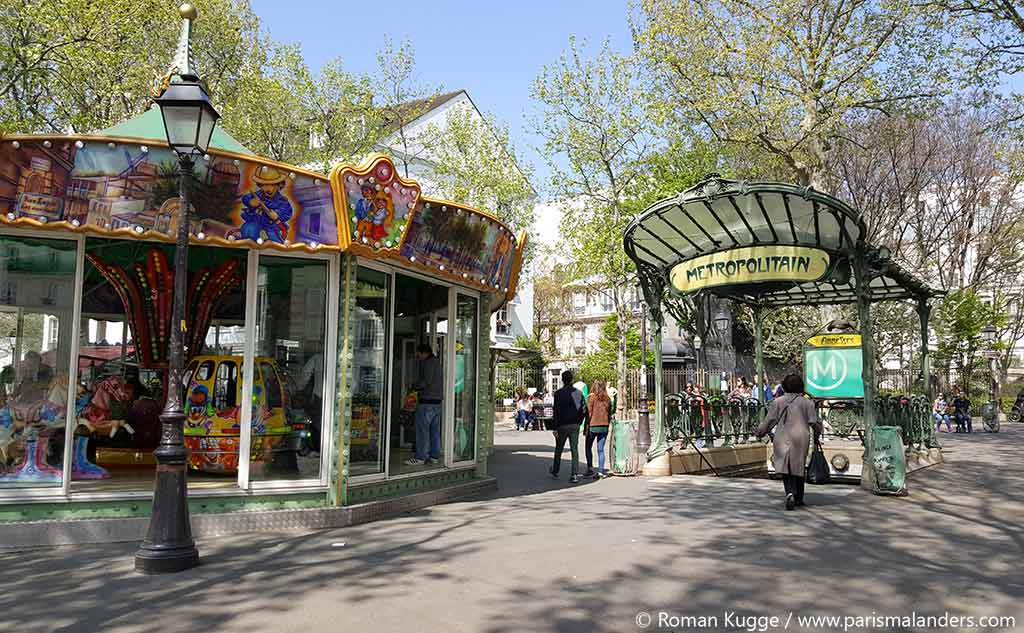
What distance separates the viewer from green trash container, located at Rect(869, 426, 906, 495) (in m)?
10.5

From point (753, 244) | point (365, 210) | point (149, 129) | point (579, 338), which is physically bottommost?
point (365, 210)

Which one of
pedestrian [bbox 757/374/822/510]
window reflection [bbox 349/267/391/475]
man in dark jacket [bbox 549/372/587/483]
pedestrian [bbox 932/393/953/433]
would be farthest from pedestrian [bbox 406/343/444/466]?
pedestrian [bbox 932/393/953/433]

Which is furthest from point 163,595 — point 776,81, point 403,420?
point 776,81

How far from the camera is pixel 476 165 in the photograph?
3106 centimetres

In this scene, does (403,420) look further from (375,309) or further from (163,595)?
(163,595)

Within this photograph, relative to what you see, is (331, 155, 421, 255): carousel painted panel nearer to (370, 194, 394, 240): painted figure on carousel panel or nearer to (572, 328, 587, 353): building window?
(370, 194, 394, 240): painted figure on carousel panel

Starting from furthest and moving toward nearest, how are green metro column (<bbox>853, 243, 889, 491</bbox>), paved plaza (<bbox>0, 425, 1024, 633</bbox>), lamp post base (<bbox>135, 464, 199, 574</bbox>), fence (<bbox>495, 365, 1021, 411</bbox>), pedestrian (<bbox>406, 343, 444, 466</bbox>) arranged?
fence (<bbox>495, 365, 1021, 411</bbox>) < green metro column (<bbox>853, 243, 889, 491</bbox>) < pedestrian (<bbox>406, 343, 444, 466</bbox>) < lamp post base (<bbox>135, 464, 199, 574</bbox>) < paved plaza (<bbox>0, 425, 1024, 633</bbox>)

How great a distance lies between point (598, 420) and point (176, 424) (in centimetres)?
813

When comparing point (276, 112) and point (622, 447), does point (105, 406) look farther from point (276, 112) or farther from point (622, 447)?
point (276, 112)

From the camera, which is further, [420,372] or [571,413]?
[571,413]

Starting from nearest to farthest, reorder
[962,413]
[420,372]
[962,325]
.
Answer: [420,372] → [962,413] → [962,325]

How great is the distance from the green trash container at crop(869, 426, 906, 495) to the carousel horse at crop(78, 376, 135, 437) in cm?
999

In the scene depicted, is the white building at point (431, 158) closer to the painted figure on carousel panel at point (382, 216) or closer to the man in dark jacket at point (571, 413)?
the man in dark jacket at point (571, 413)

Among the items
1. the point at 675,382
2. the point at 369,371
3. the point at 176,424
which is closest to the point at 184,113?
the point at 176,424
